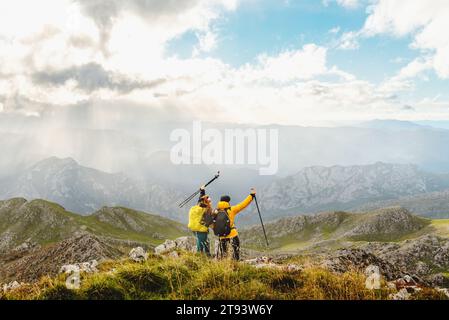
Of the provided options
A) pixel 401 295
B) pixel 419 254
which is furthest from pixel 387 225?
pixel 401 295

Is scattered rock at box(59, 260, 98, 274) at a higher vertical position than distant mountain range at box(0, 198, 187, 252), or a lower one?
higher

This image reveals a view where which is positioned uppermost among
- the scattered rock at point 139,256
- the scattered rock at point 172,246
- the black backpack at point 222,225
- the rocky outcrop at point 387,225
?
the black backpack at point 222,225

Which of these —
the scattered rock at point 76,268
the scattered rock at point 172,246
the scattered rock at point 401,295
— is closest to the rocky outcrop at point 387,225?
the scattered rock at point 172,246

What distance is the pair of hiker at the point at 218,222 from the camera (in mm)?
17203

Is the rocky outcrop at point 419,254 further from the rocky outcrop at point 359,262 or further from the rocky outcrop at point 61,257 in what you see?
the rocky outcrop at point 359,262

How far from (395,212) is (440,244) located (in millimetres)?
86962

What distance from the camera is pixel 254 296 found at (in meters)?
8.62

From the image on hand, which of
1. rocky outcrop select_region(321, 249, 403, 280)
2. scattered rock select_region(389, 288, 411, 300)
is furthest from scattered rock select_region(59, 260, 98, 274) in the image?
rocky outcrop select_region(321, 249, 403, 280)

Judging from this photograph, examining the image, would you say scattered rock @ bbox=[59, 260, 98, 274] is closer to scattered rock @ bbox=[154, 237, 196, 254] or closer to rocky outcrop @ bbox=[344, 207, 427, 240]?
scattered rock @ bbox=[154, 237, 196, 254]

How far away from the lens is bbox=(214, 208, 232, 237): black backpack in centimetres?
1719

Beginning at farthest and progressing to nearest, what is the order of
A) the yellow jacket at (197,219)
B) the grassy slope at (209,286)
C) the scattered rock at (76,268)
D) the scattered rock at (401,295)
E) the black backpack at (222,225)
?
the yellow jacket at (197,219) < the black backpack at (222,225) < the scattered rock at (76,268) < the scattered rock at (401,295) < the grassy slope at (209,286)

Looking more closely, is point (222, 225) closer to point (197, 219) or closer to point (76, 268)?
point (197, 219)
